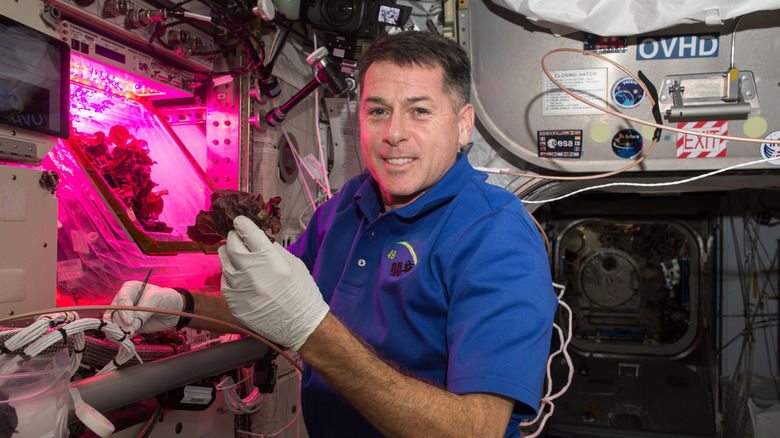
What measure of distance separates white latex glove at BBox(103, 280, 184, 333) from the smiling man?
3cm

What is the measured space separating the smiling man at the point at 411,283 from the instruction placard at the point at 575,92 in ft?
3.06

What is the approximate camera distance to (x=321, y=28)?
251 cm

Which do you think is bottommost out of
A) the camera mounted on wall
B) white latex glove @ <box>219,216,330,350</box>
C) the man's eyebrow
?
white latex glove @ <box>219,216,330,350</box>

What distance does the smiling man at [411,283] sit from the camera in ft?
3.75

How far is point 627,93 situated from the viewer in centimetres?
251

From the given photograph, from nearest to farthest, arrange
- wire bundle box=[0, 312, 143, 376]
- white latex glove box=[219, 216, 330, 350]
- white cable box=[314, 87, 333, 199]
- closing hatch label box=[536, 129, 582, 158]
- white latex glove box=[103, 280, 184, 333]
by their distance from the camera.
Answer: wire bundle box=[0, 312, 143, 376], white latex glove box=[219, 216, 330, 350], white latex glove box=[103, 280, 184, 333], closing hatch label box=[536, 129, 582, 158], white cable box=[314, 87, 333, 199]

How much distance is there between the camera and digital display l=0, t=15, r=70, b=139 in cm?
133

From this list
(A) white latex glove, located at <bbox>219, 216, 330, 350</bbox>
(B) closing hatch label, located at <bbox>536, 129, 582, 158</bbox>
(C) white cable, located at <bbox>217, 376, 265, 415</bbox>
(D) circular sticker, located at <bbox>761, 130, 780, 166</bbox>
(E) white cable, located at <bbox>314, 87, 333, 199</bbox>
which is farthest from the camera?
(E) white cable, located at <bbox>314, 87, 333, 199</bbox>

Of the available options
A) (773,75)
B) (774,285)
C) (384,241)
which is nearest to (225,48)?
(384,241)

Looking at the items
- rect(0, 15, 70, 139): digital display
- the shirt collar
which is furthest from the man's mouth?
rect(0, 15, 70, 139): digital display

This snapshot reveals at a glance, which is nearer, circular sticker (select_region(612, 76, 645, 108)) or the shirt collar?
the shirt collar

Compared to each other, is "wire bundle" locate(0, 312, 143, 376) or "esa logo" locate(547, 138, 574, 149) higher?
"esa logo" locate(547, 138, 574, 149)

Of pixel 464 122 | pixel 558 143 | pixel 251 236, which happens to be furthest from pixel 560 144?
pixel 251 236

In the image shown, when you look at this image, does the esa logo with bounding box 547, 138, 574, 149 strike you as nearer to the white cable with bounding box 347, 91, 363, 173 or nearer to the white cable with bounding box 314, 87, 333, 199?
the white cable with bounding box 347, 91, 363, 173
